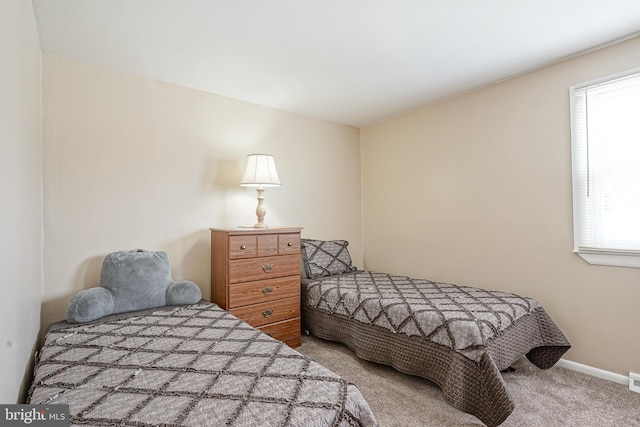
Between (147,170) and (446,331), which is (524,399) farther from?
(147,170)

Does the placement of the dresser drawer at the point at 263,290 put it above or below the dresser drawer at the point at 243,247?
below

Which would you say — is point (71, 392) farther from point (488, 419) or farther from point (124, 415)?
point (488, 419)

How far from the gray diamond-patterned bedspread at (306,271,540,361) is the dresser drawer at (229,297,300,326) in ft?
0.65

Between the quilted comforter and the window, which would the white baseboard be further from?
the window

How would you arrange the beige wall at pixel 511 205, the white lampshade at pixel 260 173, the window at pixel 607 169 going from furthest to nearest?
the white lampshade at pixel 260 173 < the beige wall at pixel 511 205 < the window at pixel 607 169

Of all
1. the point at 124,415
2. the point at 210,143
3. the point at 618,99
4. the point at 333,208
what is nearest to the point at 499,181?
the point at 618,99

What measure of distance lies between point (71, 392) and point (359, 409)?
1.08 metres

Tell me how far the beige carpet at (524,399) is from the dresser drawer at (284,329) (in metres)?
0.42

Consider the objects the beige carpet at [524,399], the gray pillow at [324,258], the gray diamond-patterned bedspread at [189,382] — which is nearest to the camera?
the gray diamond-patterned bedspread at [189,382]

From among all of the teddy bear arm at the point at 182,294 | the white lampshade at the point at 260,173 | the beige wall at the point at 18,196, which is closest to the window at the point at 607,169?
the white lampshade at the point at 260,173

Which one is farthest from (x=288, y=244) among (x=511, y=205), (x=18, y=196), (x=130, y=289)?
(x=511, y=205)

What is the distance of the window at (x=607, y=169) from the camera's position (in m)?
2.10

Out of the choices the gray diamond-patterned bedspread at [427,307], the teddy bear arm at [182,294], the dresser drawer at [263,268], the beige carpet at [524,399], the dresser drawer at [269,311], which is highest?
the dresser drawer at [263,268]

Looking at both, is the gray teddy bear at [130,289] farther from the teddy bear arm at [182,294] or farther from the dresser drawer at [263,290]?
the dresser drawer at [263,290]
